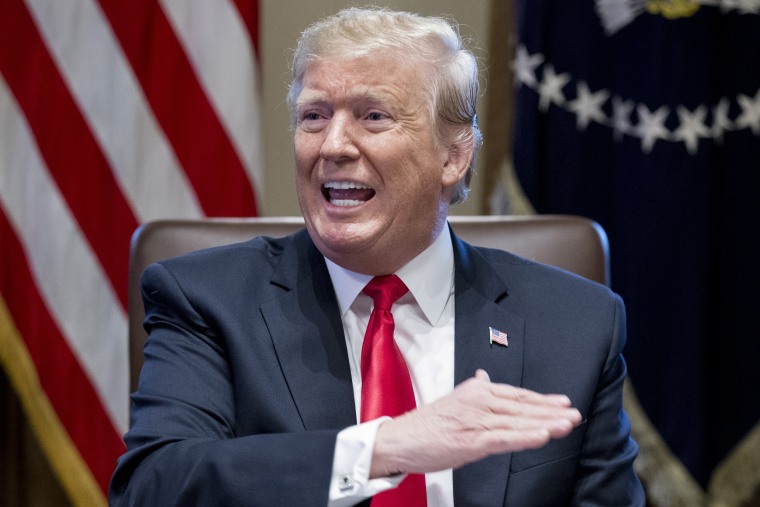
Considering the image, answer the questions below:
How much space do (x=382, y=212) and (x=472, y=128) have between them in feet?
0.96

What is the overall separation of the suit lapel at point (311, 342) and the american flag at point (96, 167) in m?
1.22

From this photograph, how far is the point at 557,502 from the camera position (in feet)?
5.49

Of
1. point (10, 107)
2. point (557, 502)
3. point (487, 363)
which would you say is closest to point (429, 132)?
point (487, 363)

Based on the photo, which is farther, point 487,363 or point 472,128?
point 472,128

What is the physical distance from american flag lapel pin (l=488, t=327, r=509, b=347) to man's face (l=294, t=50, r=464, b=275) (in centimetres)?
22

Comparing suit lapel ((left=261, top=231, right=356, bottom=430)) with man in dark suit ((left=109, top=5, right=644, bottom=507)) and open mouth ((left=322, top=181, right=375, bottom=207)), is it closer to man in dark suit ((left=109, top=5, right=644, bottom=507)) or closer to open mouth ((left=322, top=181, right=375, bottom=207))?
man in dark suit ((left=109, top=5, right=644, bottom=507))

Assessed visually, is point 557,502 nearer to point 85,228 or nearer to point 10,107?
point 85,228

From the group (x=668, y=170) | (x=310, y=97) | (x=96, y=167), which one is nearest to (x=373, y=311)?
(x=310, y=97)

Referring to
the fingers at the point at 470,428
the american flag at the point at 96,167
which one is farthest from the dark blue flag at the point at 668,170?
the fingers at the point at 470,428

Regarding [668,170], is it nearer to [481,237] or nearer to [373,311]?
[481,237]

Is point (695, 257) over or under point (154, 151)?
under

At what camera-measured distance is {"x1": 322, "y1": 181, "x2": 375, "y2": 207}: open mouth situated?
66.2 inches

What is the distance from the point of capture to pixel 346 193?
1697 millimetres

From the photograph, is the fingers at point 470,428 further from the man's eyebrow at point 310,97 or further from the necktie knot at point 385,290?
the man's eyebrow at point 310,97
